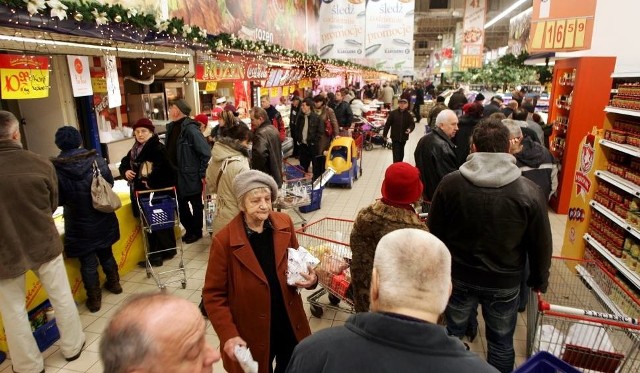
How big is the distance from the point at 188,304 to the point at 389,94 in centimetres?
2114

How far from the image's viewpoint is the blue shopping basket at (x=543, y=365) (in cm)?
171

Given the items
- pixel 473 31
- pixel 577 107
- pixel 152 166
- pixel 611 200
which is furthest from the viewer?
pixel 473 31

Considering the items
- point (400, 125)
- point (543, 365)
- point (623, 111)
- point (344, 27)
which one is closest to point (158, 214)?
point (543, 365)

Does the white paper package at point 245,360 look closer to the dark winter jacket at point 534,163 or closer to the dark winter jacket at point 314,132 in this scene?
the dark winter jacket at point 534,163

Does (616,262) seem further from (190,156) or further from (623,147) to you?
(190,156)

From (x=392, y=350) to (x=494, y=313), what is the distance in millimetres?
2017

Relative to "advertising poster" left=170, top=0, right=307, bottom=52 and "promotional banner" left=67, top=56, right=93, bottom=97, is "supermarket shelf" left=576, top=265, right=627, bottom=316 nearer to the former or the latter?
"promotional banner" left=67, top=56, right=93, bottom=97

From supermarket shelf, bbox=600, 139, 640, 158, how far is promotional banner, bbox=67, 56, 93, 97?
6423mm

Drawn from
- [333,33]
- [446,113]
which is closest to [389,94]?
[333,33]

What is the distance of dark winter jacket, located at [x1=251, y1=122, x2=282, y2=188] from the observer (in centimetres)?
623

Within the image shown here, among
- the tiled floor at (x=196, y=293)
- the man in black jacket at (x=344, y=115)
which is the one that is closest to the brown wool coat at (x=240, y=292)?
the tiled floor at (x=196, y=293)

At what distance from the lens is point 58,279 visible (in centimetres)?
356

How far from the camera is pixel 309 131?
910 centimetres

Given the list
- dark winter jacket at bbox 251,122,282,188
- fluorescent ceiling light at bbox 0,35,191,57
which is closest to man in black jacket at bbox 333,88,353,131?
fluorescent ceiling light at bbox 0,35,191,57
